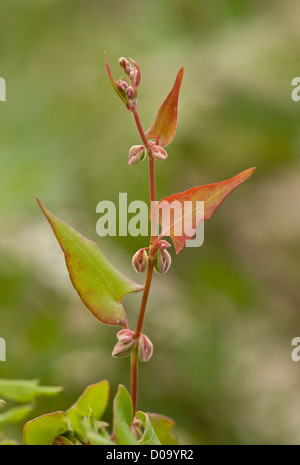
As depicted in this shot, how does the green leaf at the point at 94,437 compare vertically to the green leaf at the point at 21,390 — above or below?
below

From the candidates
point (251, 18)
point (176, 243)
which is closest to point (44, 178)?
point (251, 18)

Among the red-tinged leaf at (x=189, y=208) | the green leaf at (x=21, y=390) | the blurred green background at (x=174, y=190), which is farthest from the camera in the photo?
the blurred green background at (x=174, y=190)

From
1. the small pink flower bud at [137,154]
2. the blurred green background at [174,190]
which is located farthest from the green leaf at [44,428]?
the blurred green background at [174,190]

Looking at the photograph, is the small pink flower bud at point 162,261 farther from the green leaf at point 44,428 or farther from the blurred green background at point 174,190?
the blurred green background at point 174,190

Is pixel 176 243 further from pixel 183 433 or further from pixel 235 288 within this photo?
pixel 235 288

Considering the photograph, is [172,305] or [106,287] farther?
[172,305]

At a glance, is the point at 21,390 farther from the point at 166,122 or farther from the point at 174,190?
the point at 174,190

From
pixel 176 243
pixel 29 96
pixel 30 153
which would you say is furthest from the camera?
pixel 29 96
